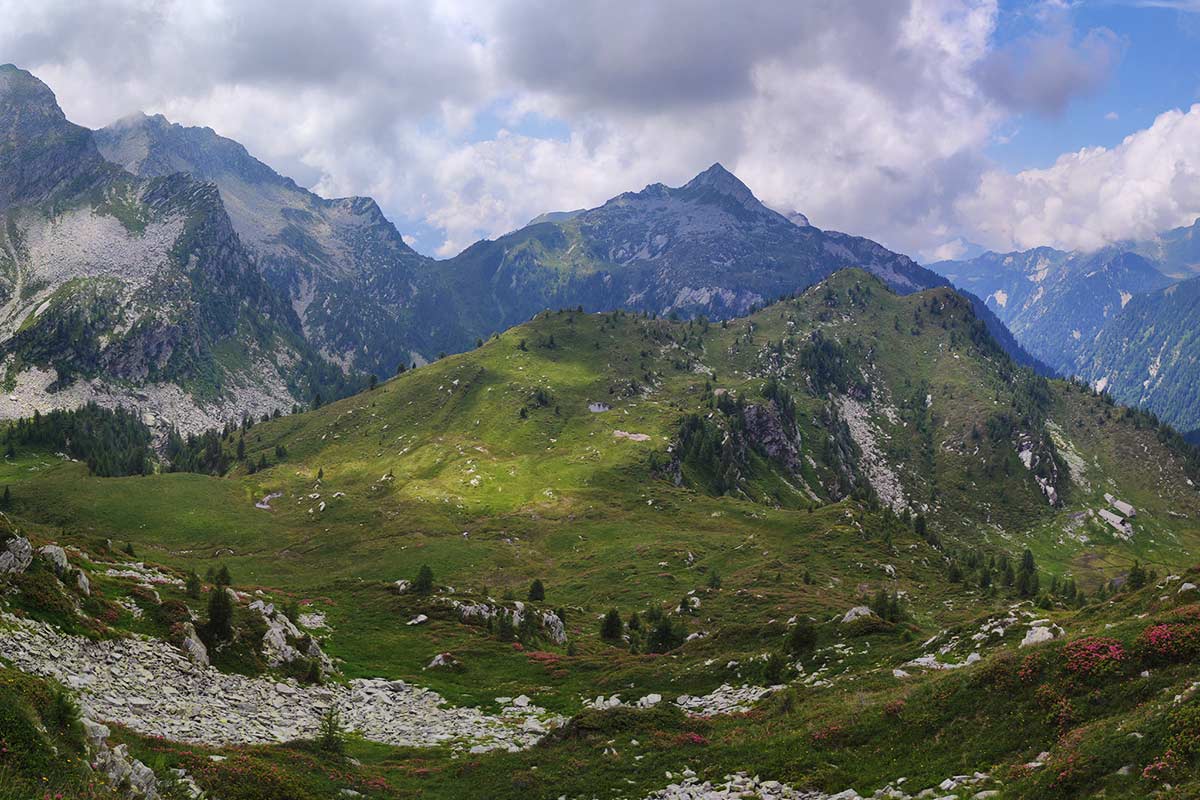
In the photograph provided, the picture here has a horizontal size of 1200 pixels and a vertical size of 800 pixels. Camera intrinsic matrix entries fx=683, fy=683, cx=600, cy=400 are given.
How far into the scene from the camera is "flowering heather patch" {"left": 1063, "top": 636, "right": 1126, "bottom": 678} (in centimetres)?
2894

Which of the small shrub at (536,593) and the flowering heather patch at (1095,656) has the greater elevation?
the small shrub at (536,593)

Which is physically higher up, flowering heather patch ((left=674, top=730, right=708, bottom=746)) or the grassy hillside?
the grassy hillside

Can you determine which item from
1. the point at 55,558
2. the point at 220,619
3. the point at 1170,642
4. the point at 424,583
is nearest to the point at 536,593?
the point at 424,583

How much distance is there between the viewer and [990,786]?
24.5 metres

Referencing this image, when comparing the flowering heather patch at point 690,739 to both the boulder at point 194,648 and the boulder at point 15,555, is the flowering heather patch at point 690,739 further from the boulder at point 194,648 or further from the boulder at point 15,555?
the boulder at point 15,555

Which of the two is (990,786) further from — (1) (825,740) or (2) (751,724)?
(2) (751,724)

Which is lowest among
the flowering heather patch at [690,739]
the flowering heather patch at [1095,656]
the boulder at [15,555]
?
the flowering heather patch at [690,739]

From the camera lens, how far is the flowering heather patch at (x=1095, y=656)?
28938mm

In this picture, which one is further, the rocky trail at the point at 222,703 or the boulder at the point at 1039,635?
the boulder at the point at 1039,635

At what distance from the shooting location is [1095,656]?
2967 centimetres

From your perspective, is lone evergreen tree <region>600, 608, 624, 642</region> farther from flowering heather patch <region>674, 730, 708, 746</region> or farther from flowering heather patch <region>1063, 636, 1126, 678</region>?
flowering heather patch <region>1063, 636, 1126, 678</region>

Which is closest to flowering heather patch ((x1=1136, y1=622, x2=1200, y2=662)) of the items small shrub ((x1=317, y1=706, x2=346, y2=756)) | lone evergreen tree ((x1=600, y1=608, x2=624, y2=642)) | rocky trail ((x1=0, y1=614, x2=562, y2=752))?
rocky trail ((x1=0, y1=614, x2=562, y2=752))

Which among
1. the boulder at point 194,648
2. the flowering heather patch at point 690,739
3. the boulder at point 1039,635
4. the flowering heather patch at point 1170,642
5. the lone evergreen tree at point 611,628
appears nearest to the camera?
the flowering heather patch at point 1170,642

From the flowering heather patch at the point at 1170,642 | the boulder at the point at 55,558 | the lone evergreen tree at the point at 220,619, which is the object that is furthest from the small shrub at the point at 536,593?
the flowering heather patch at the point at 1170,642
